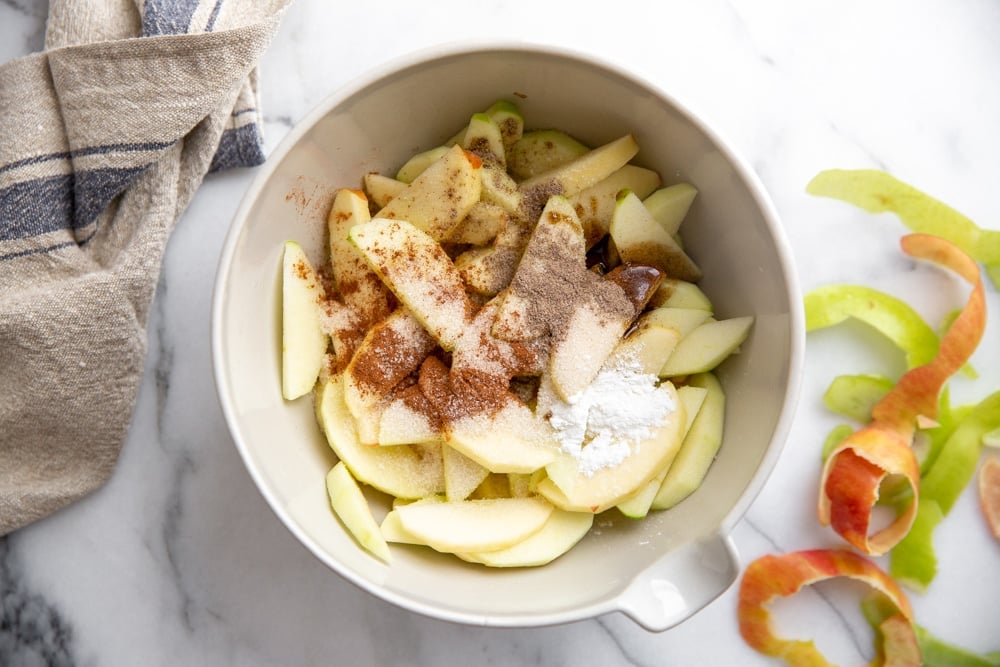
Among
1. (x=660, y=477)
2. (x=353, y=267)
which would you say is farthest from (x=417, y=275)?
(x=660, y=477)

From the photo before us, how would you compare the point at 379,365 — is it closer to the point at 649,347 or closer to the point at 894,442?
the point at 649,347

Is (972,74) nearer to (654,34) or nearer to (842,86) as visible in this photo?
(842,86)

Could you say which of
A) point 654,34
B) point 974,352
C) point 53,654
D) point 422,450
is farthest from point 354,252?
point 974,352

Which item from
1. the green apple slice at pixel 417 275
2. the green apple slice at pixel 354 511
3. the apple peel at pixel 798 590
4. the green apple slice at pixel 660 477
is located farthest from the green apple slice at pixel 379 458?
the apple peel at pixel 798 590

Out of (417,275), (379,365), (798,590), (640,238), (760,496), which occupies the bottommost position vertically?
(798,590)

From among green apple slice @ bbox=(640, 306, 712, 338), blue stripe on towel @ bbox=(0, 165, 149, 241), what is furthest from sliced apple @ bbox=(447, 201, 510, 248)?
blue stripe on towel @ bbox=(0, 165, 149, 241)

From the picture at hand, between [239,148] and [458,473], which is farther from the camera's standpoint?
[239,148]
